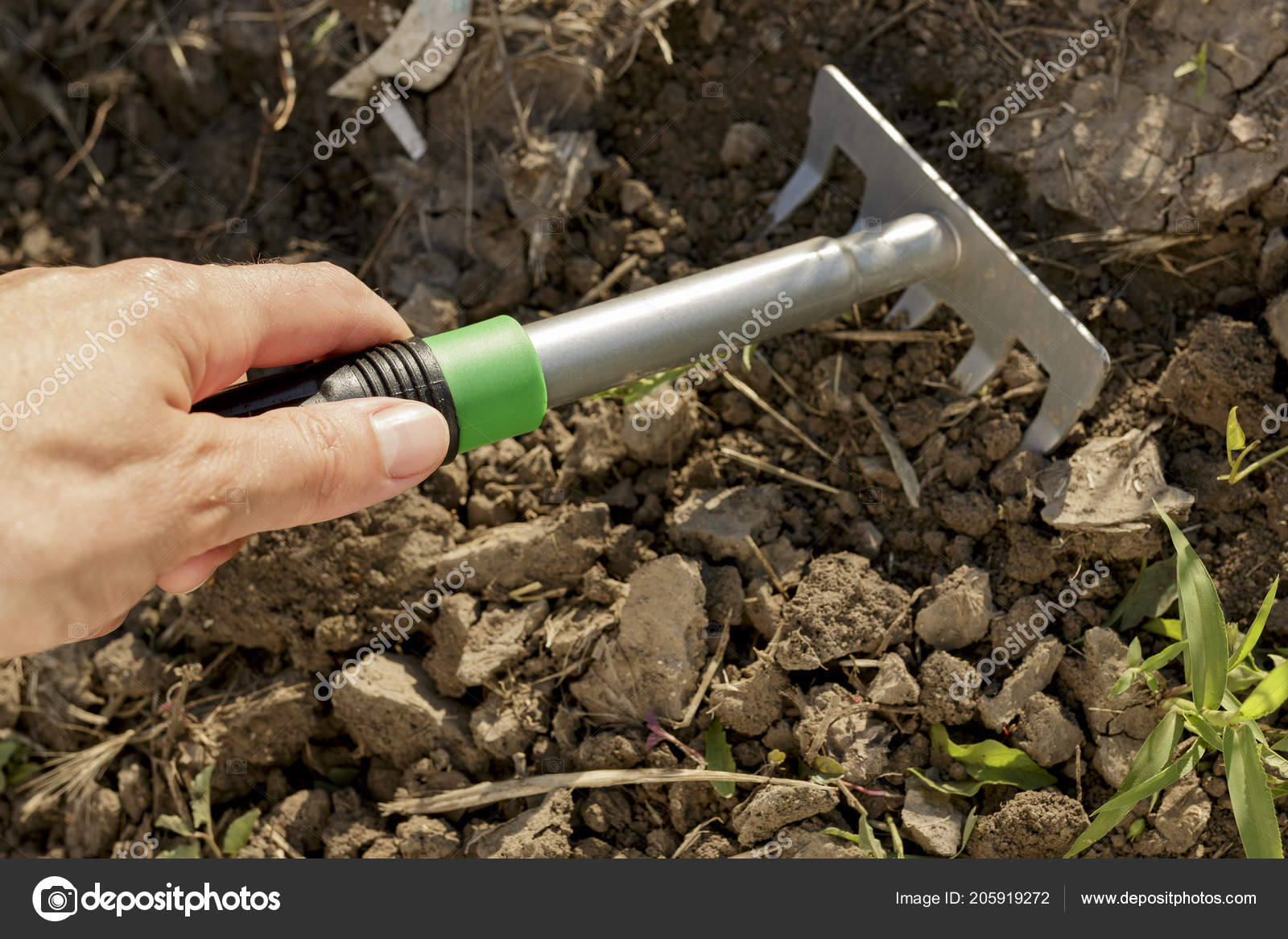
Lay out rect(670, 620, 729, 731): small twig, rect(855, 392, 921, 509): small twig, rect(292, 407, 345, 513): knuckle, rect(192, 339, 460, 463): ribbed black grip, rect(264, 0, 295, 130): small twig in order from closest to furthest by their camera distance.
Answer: rect(292, 407, 345, 513): knuckle
rect(192, 339, 460, 463): ribbed black grip
rect(670, 620, 729, 731): small twig
rect(855, 392, 921, 509): small twig
rect(264, 0, 295, 130): small twig

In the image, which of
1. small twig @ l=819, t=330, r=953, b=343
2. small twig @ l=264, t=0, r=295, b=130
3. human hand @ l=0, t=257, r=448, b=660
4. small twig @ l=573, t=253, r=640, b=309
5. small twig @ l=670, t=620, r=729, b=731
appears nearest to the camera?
human hand @ l=0, t=257, r=448, b=660

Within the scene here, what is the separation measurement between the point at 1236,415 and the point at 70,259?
285 cm

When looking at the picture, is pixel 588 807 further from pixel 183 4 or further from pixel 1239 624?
pixel 183 4

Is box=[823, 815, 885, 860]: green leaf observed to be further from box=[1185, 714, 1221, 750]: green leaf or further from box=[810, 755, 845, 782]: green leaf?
box=[1185, 714, 1221, 750]: green leaf

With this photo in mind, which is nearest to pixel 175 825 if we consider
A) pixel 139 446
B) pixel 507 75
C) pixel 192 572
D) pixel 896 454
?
pixel 192 572

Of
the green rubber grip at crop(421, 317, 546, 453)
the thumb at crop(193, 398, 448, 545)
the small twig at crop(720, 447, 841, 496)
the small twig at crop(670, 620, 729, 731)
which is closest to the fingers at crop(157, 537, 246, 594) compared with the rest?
the thumb at crop(193, 398, 448, 545)

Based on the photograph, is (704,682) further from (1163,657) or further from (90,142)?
(90,142)

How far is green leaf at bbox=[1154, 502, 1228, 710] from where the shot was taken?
5.65 feet

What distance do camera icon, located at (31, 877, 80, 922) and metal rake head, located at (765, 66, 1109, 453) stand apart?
2039 millimetres

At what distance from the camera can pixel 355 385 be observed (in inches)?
67.2

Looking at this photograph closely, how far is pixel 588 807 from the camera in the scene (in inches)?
77.9

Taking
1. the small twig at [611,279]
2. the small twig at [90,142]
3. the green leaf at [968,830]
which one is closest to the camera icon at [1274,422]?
the green leaf at [968,830]

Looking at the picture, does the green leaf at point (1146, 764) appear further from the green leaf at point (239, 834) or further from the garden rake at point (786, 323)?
the green leaf at point (239, 834)

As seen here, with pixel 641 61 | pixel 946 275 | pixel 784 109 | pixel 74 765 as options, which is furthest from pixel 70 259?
pixel 946 275
